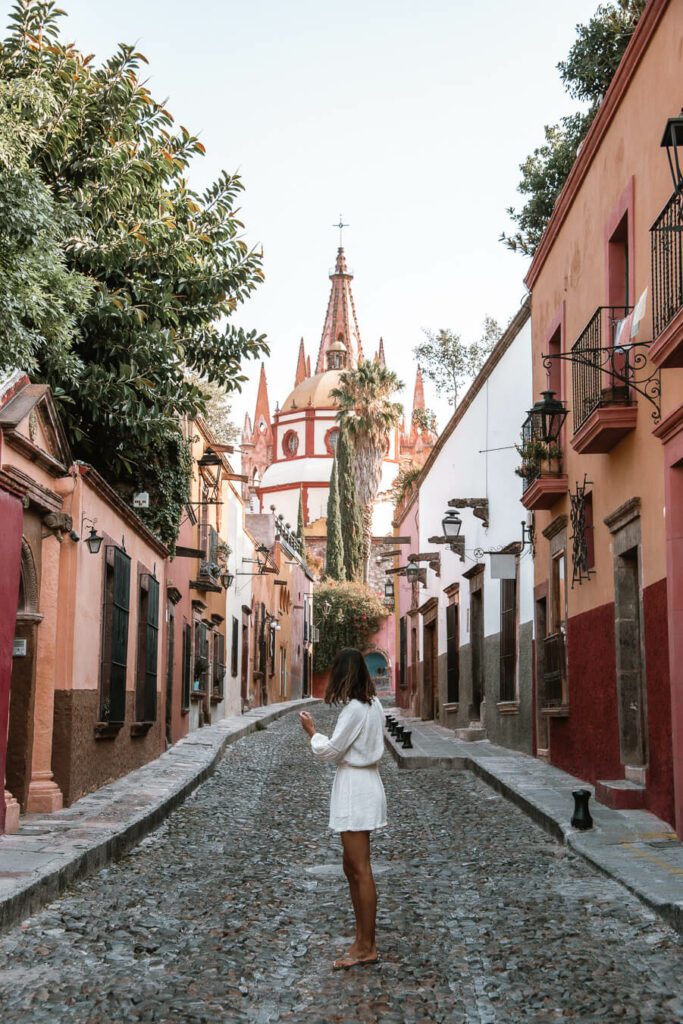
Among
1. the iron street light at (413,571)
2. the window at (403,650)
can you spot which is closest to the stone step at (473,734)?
the iron street light at (413,571)

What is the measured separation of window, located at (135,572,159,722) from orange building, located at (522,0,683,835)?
5.13 m

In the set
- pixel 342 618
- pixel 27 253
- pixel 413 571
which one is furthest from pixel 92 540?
pixel 342 618

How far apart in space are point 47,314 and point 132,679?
16.3 ft

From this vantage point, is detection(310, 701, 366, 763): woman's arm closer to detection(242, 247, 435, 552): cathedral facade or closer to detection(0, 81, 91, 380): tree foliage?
detection(0, 81, 91, 380): tree foliage

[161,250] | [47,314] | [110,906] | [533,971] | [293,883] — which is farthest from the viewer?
[161,250]

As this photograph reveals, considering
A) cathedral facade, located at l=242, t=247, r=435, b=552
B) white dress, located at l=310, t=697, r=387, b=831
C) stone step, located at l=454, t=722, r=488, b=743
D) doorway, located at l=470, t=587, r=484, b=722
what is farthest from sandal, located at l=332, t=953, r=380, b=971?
cathedral facade, located at l=242, t=247, r=435, b=552

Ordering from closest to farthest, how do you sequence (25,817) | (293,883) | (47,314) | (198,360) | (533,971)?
(533,971), (293,883), (25,817), (47,314), (198,360)

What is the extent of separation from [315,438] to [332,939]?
7563cm

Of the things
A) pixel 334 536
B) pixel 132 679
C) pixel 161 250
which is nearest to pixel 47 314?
pixel 161 250

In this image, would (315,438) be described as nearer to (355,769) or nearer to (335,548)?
(335,548)

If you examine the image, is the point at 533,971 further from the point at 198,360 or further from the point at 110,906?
the point at 198,360

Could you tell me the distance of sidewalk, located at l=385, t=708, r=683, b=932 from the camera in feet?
23.3

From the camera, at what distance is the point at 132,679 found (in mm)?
15117

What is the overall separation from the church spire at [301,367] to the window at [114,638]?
8184cm
